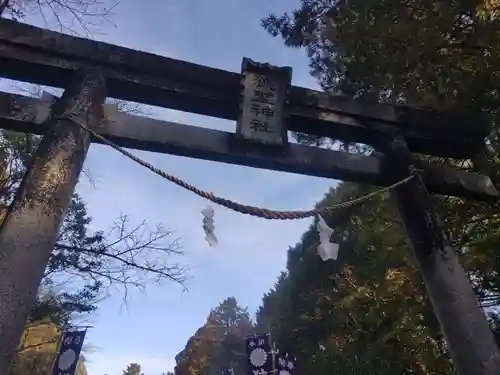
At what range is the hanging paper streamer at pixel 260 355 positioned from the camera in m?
12.2

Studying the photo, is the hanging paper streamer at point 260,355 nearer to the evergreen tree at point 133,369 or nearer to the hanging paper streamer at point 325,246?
the hanging paper streamer at point 325,246

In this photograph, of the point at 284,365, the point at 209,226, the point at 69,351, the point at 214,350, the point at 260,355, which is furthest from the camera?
the point at 214,350

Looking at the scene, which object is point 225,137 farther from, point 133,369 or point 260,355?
point 133,369

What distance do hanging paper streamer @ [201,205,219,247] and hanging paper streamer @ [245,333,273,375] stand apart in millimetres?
9660

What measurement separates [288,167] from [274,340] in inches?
763

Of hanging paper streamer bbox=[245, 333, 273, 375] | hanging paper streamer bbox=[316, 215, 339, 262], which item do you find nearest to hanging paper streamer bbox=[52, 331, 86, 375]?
hanging paper streamer bbox=[245, 333, 273, 375]

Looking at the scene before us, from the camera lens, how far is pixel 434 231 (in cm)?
395

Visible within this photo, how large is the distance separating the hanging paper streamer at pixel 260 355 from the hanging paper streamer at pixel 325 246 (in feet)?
30.4

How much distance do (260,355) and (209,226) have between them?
9.86m

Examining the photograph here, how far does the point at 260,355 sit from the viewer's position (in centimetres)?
1240

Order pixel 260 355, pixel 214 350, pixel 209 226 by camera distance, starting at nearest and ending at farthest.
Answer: pixel 209 226
pixel 260 355
pixel 214 350

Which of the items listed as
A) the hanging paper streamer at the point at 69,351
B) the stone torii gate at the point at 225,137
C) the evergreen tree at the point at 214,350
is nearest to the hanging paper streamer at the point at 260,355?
the hanging paper streamer at the point at 69,351

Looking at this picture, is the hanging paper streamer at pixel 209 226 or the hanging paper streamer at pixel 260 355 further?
the hanging paper streamer at pixel 260 355

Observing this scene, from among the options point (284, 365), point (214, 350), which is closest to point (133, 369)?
point (214, 350)
